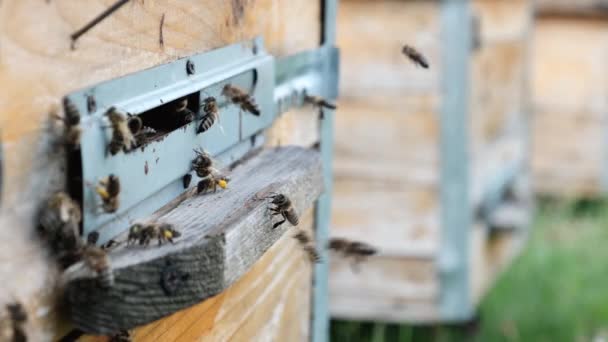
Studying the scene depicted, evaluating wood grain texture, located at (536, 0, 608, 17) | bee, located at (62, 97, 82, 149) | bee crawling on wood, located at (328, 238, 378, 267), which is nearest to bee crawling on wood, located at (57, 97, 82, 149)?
bee, located at (62, 97, 82, 149)

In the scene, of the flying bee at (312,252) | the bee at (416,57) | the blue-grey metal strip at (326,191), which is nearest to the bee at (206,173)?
the flying bee at (312,252)

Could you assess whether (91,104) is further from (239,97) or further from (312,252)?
(312,252)

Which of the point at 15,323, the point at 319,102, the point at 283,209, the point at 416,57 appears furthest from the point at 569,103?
the point at 15,323

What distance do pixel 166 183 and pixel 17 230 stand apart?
418mm

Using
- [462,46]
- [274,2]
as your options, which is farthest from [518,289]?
[274,2]

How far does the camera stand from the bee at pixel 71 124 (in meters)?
1.18

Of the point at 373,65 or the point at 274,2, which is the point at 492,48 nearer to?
the point at 373,65

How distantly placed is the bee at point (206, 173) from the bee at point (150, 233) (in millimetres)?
297

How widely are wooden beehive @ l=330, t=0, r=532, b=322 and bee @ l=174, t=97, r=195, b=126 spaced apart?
322cm

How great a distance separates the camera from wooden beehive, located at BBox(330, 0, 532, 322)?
4.79m

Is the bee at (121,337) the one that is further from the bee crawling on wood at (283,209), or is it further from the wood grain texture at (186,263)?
the bee crawling on wood at (283,209)

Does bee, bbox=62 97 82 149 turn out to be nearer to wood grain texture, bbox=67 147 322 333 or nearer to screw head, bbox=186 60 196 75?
wood grain texture, bbox=67 147 322 333

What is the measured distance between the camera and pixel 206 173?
165 centimetres

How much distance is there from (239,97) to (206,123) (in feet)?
0.52
